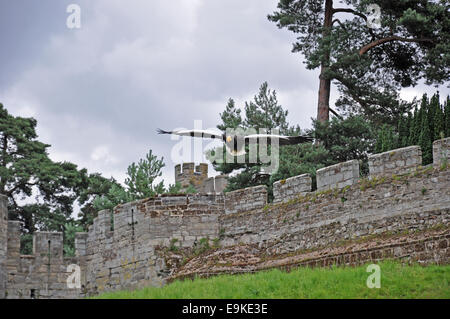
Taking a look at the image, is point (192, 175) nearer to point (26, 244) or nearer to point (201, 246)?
point (26, 244)

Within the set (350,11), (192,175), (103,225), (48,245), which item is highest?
(350,11)

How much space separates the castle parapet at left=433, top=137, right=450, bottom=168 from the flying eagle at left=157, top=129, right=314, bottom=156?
817 cm

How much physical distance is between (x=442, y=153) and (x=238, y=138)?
34.1ft

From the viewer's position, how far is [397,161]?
73.7 feet

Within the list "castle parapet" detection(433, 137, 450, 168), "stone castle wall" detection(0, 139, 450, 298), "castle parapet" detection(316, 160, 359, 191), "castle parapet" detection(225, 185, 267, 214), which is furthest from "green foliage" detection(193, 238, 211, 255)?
"castle parapet" detection(433, 137, 450, 168)

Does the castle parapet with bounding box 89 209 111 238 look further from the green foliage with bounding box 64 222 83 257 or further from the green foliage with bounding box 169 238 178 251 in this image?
the green foliage with bounding box 64 222 83 257

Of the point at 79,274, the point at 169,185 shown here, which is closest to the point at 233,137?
the point at 169,185

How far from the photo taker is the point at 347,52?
32.7m

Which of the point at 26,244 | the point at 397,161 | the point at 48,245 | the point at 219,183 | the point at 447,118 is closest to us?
the point at 397,161

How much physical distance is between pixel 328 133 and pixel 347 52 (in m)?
3.06

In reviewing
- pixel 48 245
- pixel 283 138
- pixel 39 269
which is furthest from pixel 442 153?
pixel 39 269

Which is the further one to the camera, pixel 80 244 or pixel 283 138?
pixel 283 138

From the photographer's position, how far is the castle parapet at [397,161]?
22.1 metres

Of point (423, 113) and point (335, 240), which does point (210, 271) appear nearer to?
point (335, 240)
